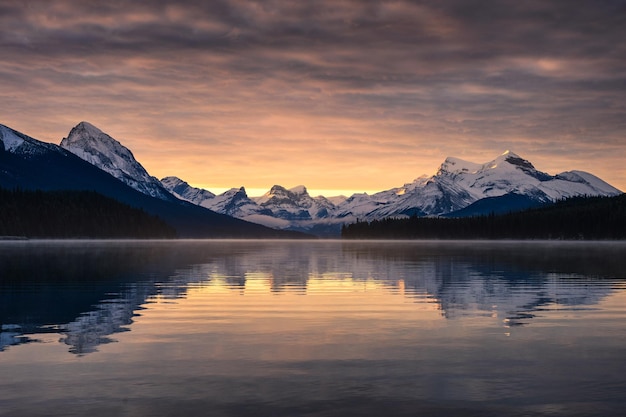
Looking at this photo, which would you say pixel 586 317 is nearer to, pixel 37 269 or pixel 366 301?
pixel 366 301

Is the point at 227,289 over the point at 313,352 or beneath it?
over

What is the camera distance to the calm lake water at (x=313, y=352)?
17.9 m

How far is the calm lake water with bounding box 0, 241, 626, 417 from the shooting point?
17.9 metres

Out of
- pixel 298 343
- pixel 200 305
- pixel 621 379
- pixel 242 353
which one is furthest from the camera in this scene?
pixel 200 305

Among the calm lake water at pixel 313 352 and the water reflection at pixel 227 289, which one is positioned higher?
the water reflection at pixel 227 289

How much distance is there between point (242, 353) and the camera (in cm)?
2459

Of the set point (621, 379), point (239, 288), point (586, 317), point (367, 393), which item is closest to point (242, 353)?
point (367, 393)

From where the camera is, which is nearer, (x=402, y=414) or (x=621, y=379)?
(x=402, y=414)

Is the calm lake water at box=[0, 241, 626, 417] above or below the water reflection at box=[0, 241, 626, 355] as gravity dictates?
below

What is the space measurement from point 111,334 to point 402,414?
50.8 feet

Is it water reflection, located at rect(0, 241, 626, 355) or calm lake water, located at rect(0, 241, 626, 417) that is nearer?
calm lake water, located at rect(0, 241, 626, 417)

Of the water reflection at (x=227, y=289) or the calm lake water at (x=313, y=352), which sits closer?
the calm lake water at (x=313, y=352)

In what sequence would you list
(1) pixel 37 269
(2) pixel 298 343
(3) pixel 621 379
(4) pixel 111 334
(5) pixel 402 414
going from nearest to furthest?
(5) pixel 402 414 < (3) pixel 621 379 < (2) pixel 298 343 < (4) pixel 111 334 < (1) pixel 37 269

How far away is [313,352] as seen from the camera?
24.7 m
